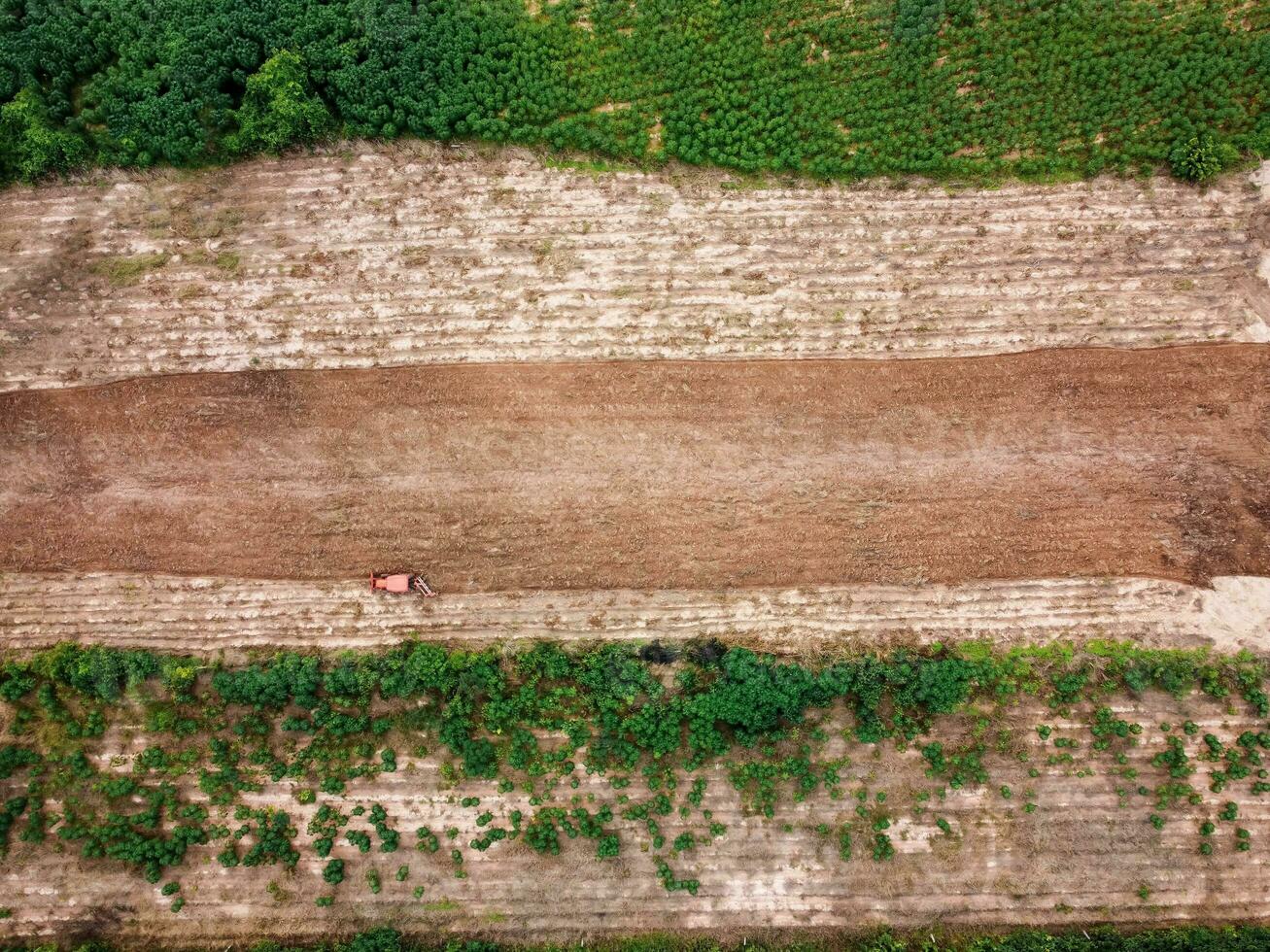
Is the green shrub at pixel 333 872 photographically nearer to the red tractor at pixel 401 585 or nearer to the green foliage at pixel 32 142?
the red tractor at pixel 401 585

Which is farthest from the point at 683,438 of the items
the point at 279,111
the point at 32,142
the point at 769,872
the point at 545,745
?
the point at 32,142

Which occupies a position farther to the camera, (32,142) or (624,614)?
(624,614)

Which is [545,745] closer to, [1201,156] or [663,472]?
[663,472]

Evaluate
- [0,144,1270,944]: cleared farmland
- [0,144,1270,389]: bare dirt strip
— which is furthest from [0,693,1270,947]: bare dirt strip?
[0,144,1270,389]: bare dirt strip

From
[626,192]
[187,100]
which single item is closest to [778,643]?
[626,192]

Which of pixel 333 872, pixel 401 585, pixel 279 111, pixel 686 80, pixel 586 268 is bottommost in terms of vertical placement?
pixel 333 872

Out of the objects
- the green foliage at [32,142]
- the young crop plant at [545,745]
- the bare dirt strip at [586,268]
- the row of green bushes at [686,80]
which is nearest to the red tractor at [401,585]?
the young crop plant at [545,745]
